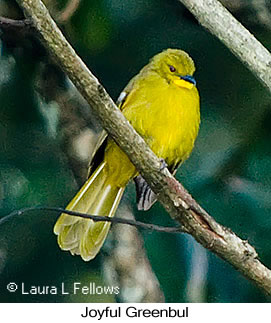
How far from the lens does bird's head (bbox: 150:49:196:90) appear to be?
1340mm

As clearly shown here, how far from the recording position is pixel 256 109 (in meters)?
1.39

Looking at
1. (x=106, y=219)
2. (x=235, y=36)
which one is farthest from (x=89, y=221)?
(x=235, y=36)

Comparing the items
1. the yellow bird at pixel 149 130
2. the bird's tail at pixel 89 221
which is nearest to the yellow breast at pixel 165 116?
the yellow bird at pixel 149 130

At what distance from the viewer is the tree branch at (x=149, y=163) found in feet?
3.32

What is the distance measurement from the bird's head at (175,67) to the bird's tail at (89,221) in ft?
0.76

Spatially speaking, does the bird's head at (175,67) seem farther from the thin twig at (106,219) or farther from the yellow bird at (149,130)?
the thin twig at (106,219)

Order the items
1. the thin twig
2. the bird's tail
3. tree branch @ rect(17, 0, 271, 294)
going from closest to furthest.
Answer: tree branch @ rect(17, 0, 271, 294)
the thin twig
the bird's tail

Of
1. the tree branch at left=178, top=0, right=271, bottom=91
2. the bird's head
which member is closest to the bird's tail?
the bird's head

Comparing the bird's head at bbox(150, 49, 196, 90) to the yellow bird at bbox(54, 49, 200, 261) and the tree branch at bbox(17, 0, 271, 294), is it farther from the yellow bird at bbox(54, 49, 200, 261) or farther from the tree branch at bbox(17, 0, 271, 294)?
the tree branch at bbox(17, 0, 271, 294)

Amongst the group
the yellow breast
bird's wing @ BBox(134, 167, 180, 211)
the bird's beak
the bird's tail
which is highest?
the bird's beak

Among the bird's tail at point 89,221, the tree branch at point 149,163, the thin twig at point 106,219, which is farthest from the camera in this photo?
the bird's tail at point 89,221

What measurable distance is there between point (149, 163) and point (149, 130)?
8.6 inches

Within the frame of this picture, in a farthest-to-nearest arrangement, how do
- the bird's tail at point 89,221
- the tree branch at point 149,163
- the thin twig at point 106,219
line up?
the bird's tail at point 89,221
the thin twig at point 106,219
the tree branch at point 149,163

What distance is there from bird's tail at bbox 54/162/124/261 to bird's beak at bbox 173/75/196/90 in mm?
233
